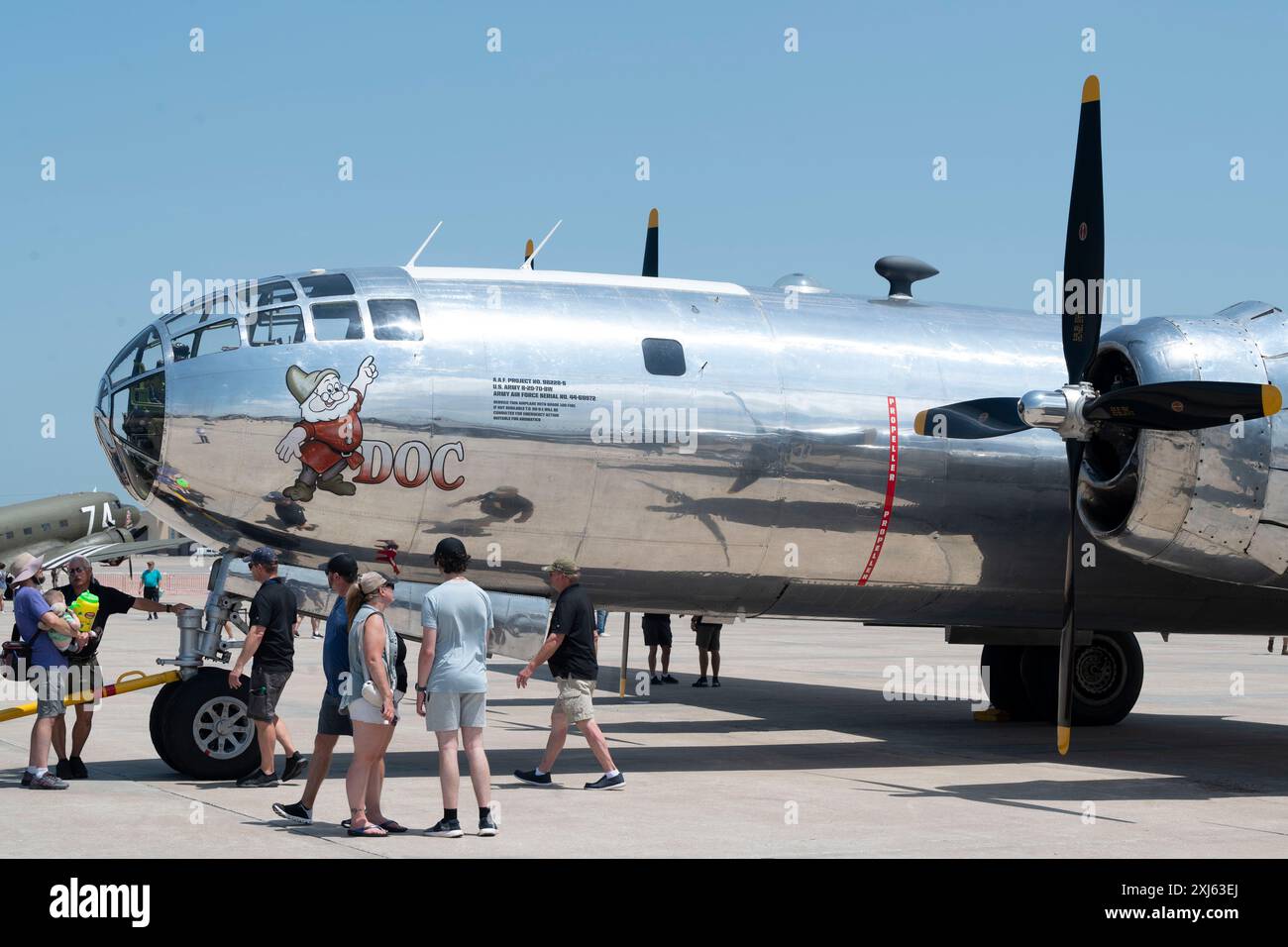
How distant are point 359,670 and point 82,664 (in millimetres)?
3768

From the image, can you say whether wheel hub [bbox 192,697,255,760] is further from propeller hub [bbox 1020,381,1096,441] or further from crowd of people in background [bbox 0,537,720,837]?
propeller hub [bbox 1020,381,1096,441]

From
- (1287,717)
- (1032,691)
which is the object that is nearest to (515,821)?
(1032,691)

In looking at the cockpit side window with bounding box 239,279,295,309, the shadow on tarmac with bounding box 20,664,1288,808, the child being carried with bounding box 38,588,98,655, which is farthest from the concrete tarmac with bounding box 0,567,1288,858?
the cockpit side window with bounding box 239,279,295,309

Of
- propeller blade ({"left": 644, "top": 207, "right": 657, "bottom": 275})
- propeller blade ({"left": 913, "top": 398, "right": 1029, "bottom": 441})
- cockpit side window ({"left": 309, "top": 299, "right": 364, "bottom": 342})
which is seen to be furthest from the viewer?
propeller blade ({"left": 644, "top": 207, "right": 657, "bottom": 275})

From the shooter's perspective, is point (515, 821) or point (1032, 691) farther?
point (1032, 691)

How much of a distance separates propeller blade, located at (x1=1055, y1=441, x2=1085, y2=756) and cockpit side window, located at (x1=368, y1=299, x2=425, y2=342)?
6073 mm

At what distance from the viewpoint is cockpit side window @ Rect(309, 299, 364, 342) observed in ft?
42.8

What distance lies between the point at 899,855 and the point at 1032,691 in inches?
392

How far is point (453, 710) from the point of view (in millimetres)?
10078

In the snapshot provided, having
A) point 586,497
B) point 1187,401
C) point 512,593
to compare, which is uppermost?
point 1187,401

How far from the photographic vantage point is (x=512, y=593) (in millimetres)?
13781

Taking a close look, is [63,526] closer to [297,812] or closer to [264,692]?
[264,692]

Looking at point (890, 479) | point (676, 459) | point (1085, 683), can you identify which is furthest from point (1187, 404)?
point (1085, 683)

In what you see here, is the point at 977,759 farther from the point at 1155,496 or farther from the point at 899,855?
the point at 899,855
